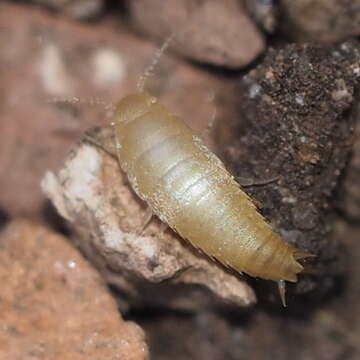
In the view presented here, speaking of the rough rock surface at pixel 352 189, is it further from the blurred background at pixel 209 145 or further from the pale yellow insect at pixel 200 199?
the pale yellow insect at pixel 200 199

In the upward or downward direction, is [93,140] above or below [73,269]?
above

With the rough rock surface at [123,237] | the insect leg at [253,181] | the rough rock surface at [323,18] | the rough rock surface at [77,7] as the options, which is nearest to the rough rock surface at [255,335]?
the rough rock surface at [123,237]

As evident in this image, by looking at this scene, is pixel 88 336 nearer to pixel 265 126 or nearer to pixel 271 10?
pixel 265 126

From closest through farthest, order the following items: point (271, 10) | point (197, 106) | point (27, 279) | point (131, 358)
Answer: point (131, 358)
point (27, 279)
point (271, 10)
point (197, 106)

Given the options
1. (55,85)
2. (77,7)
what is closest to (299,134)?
(55,85)

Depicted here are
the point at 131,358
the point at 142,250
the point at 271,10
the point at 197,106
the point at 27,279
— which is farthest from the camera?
the point at 197,106

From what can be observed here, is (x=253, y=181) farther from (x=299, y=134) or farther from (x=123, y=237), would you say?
(x=123, y=237)

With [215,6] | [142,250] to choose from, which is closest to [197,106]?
[215,6]
